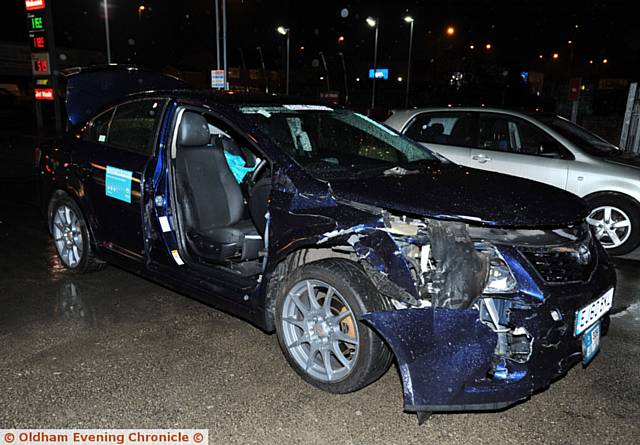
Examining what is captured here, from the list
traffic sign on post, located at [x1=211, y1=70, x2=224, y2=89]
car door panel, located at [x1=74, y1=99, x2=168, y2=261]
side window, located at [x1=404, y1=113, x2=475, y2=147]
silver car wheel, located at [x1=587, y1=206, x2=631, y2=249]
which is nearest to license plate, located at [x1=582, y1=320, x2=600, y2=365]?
car door panel, located at [x1=74, y1=99, x2=168, y2=261]

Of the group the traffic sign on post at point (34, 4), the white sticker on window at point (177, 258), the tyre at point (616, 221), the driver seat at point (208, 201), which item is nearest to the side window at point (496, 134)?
the tyre at point (616, 221)

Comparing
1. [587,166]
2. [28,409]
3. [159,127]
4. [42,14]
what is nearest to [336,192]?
[159,127]

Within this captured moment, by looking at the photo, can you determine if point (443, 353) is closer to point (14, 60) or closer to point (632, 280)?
point (632, 280)

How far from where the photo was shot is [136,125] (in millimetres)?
4152

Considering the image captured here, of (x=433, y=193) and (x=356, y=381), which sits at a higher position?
(x=433, y=193)

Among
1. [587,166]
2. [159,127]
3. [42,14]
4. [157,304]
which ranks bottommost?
[157,304]

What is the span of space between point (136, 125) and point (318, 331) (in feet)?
7.47

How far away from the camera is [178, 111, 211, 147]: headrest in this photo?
390cm

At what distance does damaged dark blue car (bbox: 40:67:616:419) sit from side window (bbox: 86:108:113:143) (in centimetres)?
2

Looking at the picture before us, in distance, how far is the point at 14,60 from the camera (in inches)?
1927

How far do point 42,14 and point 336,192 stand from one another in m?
16.3

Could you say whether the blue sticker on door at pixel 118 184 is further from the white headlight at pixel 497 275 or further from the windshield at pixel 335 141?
the white headlight at pixel 497 275

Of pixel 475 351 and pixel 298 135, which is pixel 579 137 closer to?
pixel 298 135

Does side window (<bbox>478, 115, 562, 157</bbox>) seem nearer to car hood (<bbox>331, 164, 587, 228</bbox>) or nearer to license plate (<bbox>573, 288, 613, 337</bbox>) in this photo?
car hood (<bbox>331, 164, 587, 228</bbox>)
